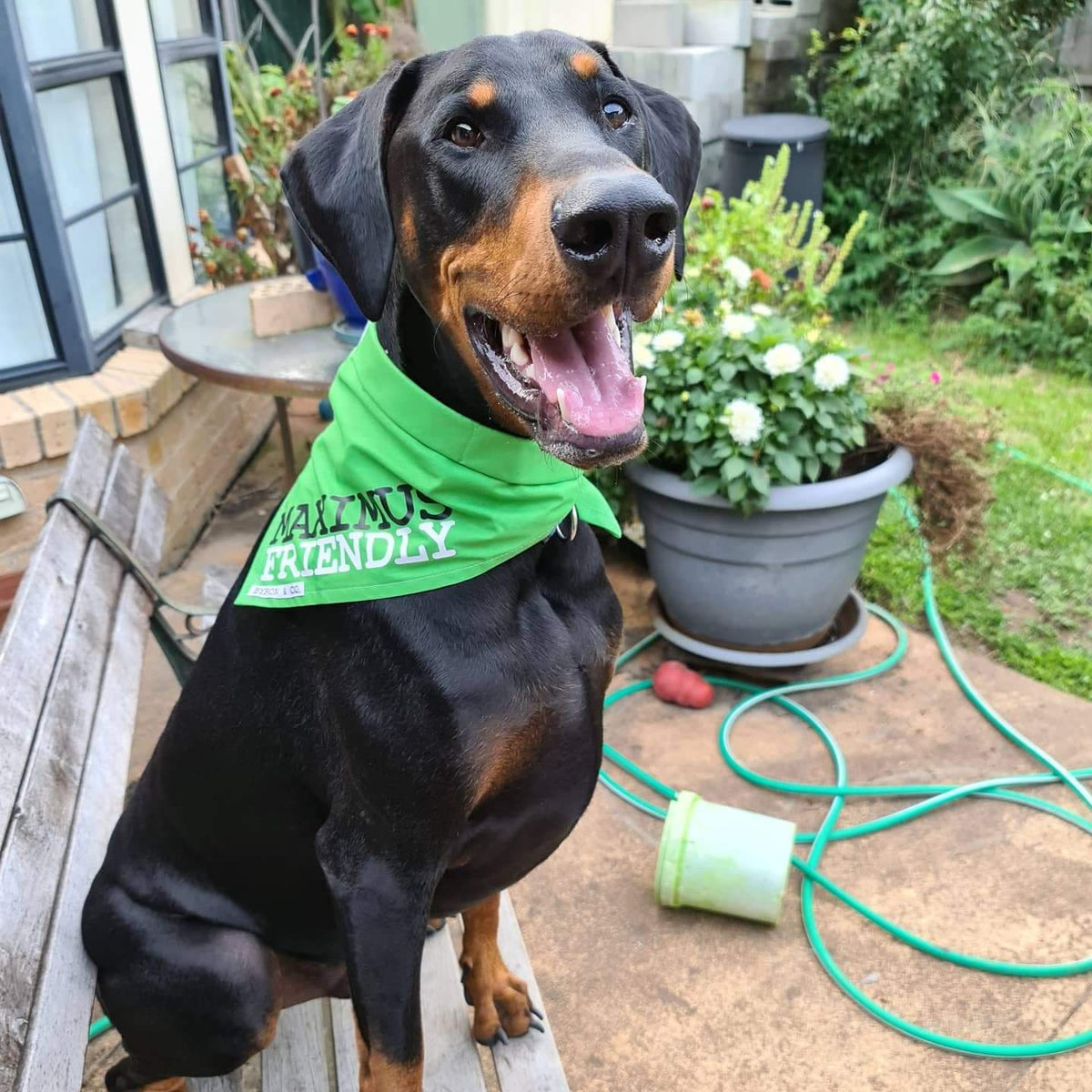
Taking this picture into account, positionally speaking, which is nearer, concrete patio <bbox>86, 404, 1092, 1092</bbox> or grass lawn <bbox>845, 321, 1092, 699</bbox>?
concrete patio <bbox>86, 404, 1092, 1092</bbox>

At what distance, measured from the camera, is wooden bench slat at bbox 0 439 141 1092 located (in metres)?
1.37

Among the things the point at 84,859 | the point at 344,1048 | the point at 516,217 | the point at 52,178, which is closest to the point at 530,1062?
the point at 344,1048

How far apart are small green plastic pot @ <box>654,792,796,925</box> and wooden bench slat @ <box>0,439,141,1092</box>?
4.76 feet

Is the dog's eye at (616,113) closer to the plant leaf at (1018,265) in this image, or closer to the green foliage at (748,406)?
the green foliage at (748,406)

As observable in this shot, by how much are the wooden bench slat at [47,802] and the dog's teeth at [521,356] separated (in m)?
1.01

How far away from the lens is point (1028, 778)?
3.01m

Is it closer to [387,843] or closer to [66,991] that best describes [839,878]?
[387,843]

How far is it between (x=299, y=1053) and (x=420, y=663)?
3.36 feet

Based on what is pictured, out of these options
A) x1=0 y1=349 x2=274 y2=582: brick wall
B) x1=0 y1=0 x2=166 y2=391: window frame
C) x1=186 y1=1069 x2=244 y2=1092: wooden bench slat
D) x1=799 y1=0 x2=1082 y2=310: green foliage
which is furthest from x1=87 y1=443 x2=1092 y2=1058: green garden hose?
x1=799 y1=0 x2=1082 y2=310: green foliage

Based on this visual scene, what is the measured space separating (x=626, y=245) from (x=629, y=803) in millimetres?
2137

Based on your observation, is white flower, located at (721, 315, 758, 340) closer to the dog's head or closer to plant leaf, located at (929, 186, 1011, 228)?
the dog's head

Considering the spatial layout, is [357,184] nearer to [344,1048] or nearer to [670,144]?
[670,144]

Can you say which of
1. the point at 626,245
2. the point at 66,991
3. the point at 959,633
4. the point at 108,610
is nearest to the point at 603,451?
the point at 626,245

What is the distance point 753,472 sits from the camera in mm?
3150
